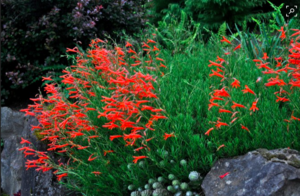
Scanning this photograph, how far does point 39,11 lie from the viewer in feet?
Result: 20.6

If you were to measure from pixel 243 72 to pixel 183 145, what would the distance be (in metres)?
1.46

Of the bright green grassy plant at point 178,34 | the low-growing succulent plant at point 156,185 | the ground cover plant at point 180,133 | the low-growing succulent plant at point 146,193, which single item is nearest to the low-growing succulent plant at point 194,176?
the ground cover plant at point 180,133

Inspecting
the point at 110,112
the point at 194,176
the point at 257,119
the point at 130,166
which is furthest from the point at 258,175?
the point at 110,112

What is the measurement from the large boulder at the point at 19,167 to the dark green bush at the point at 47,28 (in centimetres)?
47

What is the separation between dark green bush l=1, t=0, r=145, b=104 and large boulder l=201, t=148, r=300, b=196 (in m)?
3.67

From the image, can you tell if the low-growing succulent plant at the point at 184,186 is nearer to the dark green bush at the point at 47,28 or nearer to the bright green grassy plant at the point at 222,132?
the bright green grassy plant at the point at 222,132

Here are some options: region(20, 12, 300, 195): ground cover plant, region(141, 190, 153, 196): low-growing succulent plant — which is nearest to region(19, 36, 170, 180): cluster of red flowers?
Result: region(20, 12, 300, 195): ground cover plant

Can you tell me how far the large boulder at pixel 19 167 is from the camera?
12.7 ft

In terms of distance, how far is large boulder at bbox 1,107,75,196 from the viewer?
152 inches

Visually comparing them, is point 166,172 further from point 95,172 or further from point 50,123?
point 50,123

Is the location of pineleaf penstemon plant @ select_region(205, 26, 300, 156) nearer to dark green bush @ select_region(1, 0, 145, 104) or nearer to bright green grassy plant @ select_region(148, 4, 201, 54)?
bright green grassy plant @ select_region(148, 4, 201, 54)

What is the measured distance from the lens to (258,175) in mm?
2707

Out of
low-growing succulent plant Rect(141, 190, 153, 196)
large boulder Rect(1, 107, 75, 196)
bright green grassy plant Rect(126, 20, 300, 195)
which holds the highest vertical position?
bright green grassy plant Rect(126, 20, 300, 195)

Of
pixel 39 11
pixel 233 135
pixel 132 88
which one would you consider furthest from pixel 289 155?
pixel 39 11
